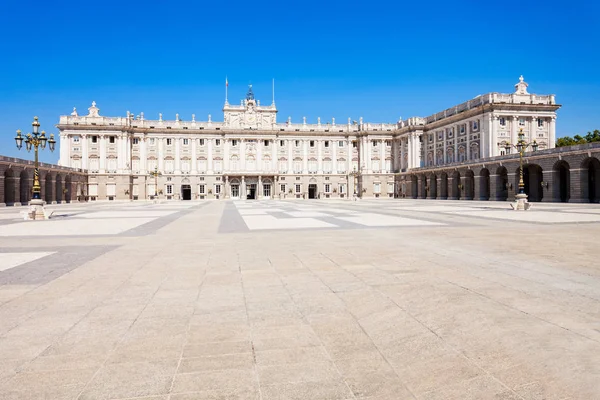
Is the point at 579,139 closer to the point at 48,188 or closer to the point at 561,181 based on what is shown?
the point at 561,181

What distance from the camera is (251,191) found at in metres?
87.8

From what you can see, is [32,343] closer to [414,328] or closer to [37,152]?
[414,328]

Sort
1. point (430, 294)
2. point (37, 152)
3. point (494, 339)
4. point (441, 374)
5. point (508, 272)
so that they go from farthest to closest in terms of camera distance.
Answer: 1. point (37, 152)
2. point (508, 272)
3. point (430, 294)
4. point (494, 339)
5. point (441, 374)

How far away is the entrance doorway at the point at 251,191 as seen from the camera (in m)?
86.2

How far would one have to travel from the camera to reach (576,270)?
279 inches

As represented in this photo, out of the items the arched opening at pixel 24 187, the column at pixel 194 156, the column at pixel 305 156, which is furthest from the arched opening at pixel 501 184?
the arched opening at pixel 24 187

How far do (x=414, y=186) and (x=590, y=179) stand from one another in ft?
121

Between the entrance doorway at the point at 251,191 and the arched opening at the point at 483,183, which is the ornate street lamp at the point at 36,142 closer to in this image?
the arched opening at the point at 483,183

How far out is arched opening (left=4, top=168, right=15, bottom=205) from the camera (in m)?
48.4

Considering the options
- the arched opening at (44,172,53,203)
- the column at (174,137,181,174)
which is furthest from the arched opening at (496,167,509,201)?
Result: the arched opening at (44,172,53,203)

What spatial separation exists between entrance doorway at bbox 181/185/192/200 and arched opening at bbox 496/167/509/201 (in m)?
58.2

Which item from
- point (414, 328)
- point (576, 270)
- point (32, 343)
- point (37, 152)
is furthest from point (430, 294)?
point (37, 152)

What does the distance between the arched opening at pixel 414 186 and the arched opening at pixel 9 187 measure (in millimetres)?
66582

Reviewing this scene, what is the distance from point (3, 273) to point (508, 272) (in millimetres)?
9187
